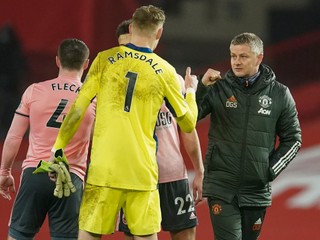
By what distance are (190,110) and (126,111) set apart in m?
0.39

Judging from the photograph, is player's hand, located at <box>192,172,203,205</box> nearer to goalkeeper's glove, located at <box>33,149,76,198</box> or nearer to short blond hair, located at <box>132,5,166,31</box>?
goalkeeper's glove, located at <box>33,149,76,198</box>

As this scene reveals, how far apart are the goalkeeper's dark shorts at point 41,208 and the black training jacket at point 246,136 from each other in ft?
2.71

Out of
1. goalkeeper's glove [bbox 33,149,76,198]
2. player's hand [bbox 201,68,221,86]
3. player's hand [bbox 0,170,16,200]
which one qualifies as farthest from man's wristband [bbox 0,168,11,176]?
player's hand [bbox 201,68,221,86]

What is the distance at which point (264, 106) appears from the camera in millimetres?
6035

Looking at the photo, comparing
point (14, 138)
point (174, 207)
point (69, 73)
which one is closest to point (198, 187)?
point (174, 207)

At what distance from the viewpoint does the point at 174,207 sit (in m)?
6.29

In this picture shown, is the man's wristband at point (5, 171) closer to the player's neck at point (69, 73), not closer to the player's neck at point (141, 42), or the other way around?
the player's neck at point (69, 73)

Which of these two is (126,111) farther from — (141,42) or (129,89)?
(141,42)

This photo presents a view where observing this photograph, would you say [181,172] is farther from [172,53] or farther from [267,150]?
Answer: [172,53]

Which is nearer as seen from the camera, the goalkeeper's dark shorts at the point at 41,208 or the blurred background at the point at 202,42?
the goalkeeper's dark shorts at the point at 41,208

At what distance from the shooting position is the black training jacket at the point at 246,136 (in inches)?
236

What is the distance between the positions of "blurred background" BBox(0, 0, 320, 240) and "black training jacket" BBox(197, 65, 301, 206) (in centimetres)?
253

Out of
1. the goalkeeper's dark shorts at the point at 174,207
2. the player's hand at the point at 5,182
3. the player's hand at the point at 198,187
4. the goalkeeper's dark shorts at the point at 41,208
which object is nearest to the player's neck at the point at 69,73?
the goalkeeper's dark shorts at the point at 41,208

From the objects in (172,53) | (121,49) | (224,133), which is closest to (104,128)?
(121,49)
